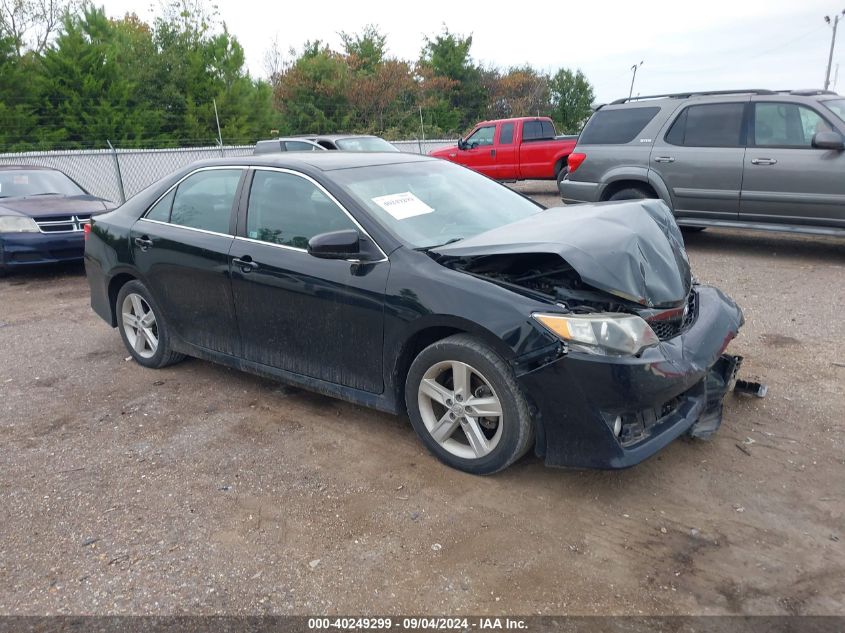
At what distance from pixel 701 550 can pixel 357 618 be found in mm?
1478

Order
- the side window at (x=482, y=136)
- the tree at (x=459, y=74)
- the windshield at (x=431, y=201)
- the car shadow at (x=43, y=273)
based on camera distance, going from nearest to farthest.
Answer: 1. the windshield at (x=431, y=201)
2. the car shadow at (x=43, y=273)
3. the side window at (x=482, y=136)
4. the tree at (x=459, y=74)

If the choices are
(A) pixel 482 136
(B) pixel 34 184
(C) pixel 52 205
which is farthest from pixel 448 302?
(A) pixel 482 136

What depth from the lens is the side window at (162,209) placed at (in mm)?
4945

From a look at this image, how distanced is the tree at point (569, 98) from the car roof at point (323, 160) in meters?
37.1

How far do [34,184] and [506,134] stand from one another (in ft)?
35.0

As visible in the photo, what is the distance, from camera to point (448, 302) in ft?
11.3

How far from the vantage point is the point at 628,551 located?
2.96 m

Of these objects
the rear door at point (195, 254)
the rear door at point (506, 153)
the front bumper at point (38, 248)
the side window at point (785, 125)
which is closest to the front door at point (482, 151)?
the rear door at point (506, 153)

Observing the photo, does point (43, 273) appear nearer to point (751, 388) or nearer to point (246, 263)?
point (246, 263)

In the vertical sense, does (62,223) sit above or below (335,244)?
below

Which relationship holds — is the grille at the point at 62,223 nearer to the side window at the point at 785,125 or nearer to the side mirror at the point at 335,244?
the side mirror at the point at 335,244

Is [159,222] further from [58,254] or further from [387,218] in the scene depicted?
[58,254]

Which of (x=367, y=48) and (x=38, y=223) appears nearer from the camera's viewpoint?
(x=38, y=223)

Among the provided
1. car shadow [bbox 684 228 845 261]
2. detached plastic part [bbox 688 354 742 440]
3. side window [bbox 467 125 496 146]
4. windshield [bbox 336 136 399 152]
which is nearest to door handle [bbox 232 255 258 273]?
detached plastic part [bbox 688 354 742 440]
